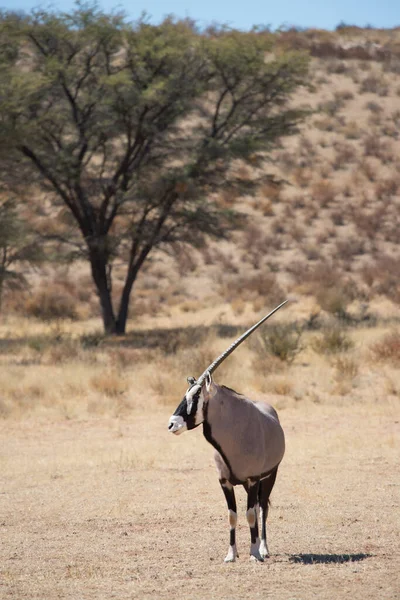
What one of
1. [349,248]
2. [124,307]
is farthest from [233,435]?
[349,248]

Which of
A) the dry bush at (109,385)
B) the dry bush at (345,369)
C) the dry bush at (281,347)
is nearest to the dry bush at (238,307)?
the dry bush at (281,347)

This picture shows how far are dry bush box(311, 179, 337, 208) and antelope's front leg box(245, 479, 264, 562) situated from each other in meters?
35.0

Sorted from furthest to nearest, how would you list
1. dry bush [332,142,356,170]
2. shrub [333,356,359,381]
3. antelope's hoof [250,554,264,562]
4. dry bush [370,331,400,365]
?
dry bush [332,142,356,170]
dry bush [370,331,400,365]
shrub [333,356,359,381]
antelope's hoof [250,554,264,562]

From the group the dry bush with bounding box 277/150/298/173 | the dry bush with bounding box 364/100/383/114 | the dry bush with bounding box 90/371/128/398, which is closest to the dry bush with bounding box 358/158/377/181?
the dry bush with bounding box 277/150/298/173

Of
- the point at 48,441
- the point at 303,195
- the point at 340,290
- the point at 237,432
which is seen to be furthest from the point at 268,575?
the point at 303,195

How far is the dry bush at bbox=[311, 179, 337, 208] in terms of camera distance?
40.5 metres

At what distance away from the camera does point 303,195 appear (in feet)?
136

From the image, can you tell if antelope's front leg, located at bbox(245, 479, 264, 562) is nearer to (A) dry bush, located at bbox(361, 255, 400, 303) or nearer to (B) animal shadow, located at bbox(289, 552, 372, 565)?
(B) animal shadow, located at bbox(289, 552, 372, 565)

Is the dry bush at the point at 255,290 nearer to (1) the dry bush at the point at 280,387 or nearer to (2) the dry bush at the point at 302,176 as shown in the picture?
(2) the dry bush at the point at 302,176

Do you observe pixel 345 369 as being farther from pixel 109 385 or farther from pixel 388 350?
pixel 109 385

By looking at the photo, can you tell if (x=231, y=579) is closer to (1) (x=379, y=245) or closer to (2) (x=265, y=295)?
(2) (x=265, y=295)

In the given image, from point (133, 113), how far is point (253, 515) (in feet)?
60.3

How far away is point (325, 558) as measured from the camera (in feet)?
20.6

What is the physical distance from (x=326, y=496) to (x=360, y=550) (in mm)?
1946
